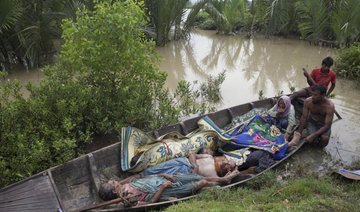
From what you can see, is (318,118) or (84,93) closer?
(84,93)

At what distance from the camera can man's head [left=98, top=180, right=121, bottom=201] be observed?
12.9 feet

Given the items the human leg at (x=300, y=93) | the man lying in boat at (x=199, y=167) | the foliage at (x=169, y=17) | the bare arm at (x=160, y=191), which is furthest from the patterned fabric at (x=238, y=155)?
A: the foliage at (x=169, y=17)

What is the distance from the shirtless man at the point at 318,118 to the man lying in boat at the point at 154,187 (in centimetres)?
187

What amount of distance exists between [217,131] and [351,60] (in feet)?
20.4

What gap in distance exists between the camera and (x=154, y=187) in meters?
4.01

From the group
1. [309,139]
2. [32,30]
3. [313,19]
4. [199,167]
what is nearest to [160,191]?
[199,167]

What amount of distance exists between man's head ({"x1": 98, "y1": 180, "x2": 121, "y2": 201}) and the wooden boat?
0.15 metres

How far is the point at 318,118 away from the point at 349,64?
16.2ft

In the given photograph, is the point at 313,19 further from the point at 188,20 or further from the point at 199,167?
the point at 199,167

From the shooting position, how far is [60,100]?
4945 millimetres

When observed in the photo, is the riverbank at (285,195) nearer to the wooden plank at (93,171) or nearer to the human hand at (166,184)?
the human hand at (166,184)

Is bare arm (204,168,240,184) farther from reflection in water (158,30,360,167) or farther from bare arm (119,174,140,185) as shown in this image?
reflection in water (158,30,360,167)

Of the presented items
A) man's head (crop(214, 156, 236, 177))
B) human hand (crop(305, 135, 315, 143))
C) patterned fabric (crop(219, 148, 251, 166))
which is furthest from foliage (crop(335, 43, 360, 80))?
man's head (crop(214, 156, 236, 177))

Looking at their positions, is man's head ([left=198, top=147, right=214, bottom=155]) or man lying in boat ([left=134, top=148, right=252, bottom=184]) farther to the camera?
man's head ([left=198, top=147, right=214, bottom=155])
